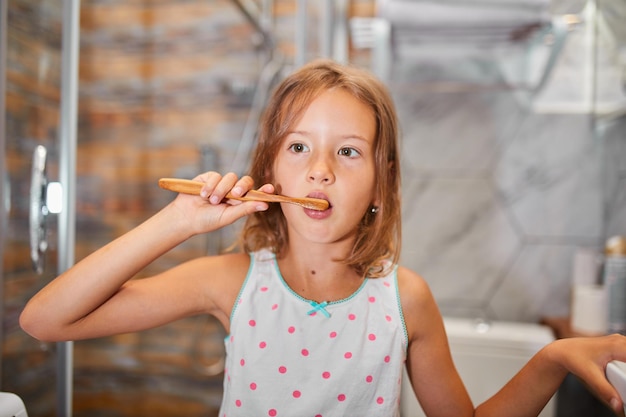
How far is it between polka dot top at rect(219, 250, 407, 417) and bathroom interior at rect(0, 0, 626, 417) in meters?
0.88

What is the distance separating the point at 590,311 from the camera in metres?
1.60

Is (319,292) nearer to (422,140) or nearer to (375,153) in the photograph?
(375,153)

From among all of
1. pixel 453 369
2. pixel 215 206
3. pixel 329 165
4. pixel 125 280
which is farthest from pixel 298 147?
pixel 453 369

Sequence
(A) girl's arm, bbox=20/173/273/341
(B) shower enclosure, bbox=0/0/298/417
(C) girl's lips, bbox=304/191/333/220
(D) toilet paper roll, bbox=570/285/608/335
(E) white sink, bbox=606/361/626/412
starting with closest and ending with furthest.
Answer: (E) white sink, bbox=606/361/626/412 → (A) girl's arm, bbox=20/173/273/341 → (C) girl's lips, bbox=304/191/333/220 → (B) shower enclosure, bbox=0/0/298/417 → (D) toilet paper roll, bbox=570/285/608/335

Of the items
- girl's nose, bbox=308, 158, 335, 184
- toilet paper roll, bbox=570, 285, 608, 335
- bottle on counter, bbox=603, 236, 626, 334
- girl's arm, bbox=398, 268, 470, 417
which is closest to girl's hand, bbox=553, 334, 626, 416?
girl's arm, bbox=398, 268, 470, 417

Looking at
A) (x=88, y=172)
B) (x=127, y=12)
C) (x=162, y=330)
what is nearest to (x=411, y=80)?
(x=127, y=12)

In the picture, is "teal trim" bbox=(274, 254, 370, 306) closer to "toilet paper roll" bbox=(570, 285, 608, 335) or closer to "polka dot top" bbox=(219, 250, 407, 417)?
"polka dot top" bbox=(219, 250, 407, 417)

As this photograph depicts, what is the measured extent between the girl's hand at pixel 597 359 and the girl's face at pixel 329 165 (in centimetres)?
37

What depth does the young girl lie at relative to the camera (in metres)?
0.75

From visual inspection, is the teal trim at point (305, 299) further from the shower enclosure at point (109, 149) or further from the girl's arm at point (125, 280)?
the shower enclosure at point (109, 149)

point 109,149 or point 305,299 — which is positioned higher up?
point 109,149

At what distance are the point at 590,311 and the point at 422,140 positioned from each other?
2.63 ft

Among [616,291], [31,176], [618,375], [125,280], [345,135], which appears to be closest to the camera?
[618,375]

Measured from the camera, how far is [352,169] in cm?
83
